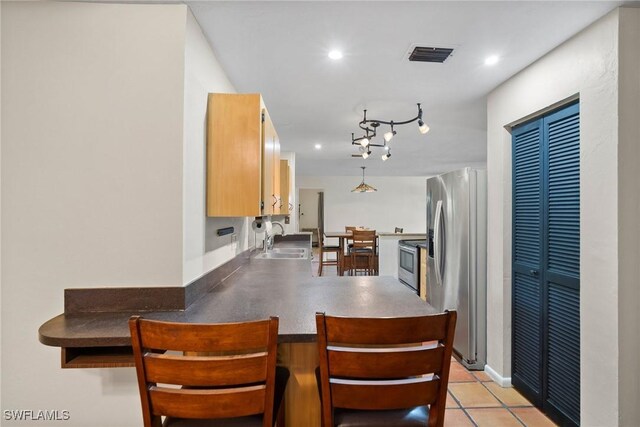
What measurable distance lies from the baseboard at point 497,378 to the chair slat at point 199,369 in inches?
94.7

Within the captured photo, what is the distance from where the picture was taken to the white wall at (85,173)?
5.20 ft

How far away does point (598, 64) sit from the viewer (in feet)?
5.94

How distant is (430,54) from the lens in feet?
7.19

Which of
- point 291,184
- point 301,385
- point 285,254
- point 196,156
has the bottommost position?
point 301,385

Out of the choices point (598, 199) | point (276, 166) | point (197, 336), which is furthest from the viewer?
point (276, 166)

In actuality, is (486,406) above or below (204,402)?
below

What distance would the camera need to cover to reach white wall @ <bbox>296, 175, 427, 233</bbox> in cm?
1041

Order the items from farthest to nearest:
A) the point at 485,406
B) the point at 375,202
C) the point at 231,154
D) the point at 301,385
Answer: the point at 375,202 → the point at 485,406 → the point at 231,154 → the point at 301,385

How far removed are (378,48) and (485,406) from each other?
2507 mm

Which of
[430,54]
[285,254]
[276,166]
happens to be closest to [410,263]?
[285,254]

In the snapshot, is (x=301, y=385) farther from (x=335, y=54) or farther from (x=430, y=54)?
(x=430, y=54)

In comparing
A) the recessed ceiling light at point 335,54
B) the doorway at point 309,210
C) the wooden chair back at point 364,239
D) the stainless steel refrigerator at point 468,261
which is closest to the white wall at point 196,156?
the recessed ceiling light at point 335,54

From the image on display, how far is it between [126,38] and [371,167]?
22.2ft
